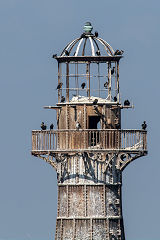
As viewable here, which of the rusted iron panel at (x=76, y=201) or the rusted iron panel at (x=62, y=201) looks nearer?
the rusted iron panel at (x=76, y=201)

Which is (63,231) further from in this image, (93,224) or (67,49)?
(67,49)

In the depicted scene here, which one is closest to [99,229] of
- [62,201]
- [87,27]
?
[62,201]

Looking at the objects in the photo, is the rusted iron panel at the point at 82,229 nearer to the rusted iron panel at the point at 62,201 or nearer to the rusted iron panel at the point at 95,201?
the rusted iron panel at the point at 95,201

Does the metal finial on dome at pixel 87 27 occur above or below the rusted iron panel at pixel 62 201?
above

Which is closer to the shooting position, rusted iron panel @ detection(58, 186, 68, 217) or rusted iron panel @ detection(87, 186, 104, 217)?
rusted iron panel @ detection(87, 186, 104, 217)

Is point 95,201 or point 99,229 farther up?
point 95,201

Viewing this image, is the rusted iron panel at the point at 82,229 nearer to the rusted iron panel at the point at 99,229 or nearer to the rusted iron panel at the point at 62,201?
the rusted iron panel at the point at 99,229

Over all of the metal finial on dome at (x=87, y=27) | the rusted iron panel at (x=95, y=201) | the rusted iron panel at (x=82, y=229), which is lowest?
the rusted iron panel at (x=82, y=229)

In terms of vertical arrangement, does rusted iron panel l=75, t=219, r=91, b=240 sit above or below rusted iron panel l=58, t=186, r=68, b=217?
below

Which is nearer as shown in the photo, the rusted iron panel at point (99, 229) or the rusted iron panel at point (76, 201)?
the rusted iron panel at point (99, 229)

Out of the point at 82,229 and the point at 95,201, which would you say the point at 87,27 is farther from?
the point at 82,229

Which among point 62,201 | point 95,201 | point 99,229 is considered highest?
point 62,201

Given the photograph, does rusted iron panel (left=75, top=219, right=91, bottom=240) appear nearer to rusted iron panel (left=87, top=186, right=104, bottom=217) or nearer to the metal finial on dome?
rusted iron panel (left=87, top=186, right=104, bottom=217)

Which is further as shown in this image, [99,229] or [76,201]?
[76,201]
